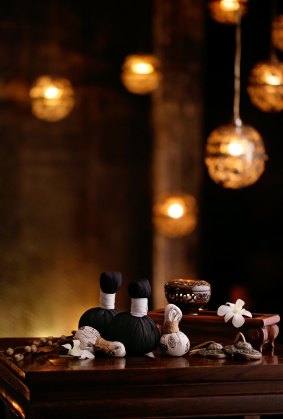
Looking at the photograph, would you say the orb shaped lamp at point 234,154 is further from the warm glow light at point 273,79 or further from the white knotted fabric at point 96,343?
the white knotted fabric at point 96,343

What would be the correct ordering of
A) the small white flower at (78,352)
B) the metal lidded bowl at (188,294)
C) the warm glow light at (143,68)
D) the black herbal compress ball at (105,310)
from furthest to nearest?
the warm glow light at (143,68) < the metal lidded bowl at (188,294) < the black herbal compress ball at (105,310) < the small white flower at (78,352)

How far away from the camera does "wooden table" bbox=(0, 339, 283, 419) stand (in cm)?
221

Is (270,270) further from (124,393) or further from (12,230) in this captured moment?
(124,393)

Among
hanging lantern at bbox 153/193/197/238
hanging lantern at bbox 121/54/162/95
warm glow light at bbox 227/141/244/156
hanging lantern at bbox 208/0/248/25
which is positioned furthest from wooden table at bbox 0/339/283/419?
hanging lantern at bbox 121/54/162/95

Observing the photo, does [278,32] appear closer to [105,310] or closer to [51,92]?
[51,92]

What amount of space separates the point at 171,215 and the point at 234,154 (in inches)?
51.7

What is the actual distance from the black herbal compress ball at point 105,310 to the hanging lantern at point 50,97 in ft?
11.9

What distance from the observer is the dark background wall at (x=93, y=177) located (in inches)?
242

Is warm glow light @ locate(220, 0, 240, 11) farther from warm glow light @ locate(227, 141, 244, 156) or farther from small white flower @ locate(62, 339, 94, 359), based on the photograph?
small white flower @ locate(62, 339, 94, 359)

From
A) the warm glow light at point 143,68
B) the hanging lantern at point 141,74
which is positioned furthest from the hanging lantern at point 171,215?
the warm glow light at point 143,68

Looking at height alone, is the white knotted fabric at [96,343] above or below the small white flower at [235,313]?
below

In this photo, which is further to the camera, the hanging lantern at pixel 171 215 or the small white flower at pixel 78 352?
the hanging lantern at pixel 171 215

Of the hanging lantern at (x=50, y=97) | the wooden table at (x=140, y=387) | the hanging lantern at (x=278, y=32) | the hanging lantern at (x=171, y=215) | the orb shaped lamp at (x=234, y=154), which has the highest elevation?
the hanging lantern at (x=278, y=32)

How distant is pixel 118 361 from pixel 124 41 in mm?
4285
